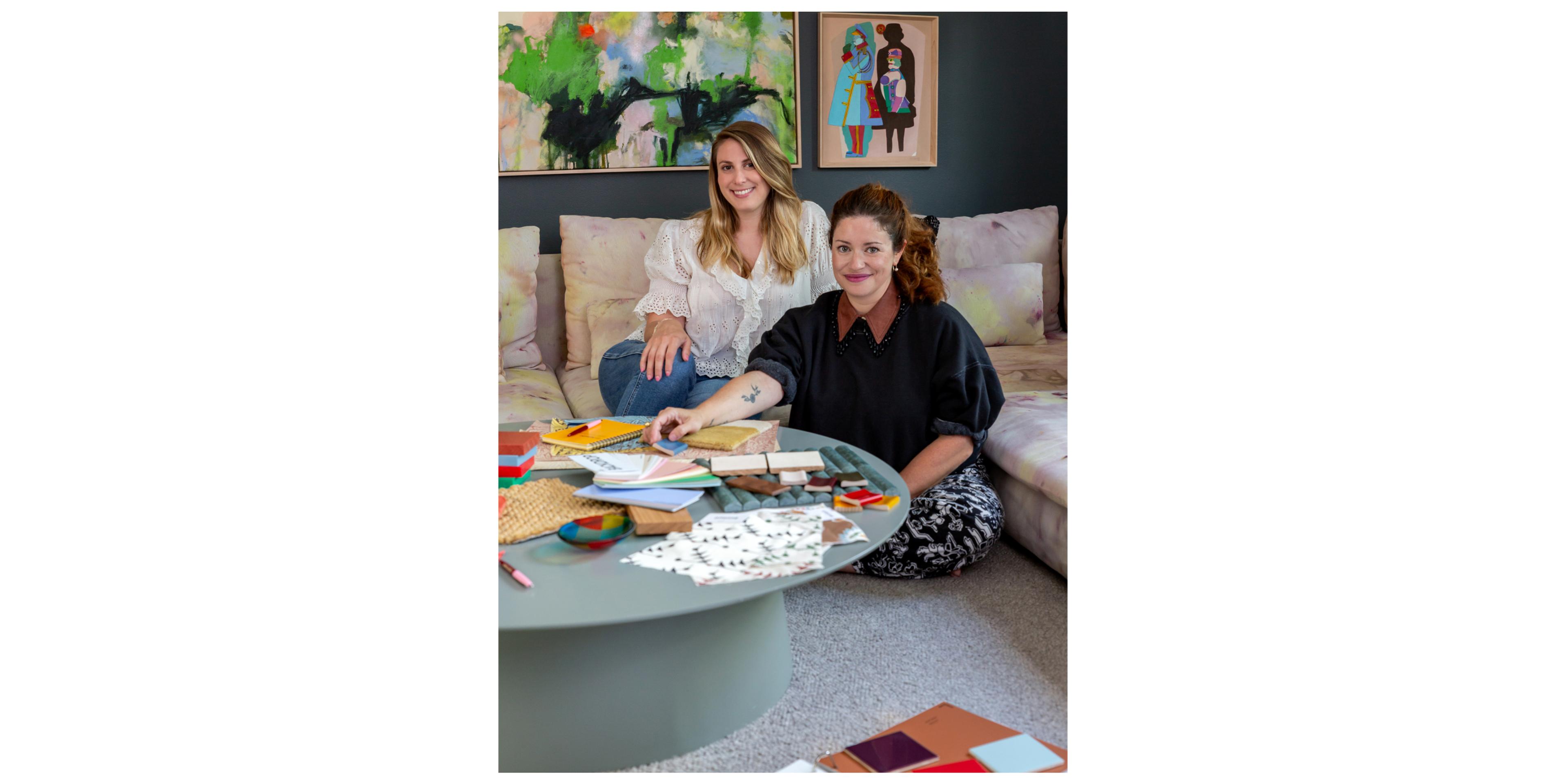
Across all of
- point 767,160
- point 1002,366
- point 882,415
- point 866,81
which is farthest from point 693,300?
point 866,81

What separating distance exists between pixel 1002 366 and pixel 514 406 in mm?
1336

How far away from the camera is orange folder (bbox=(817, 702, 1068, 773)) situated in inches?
46.3

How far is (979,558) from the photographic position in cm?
203

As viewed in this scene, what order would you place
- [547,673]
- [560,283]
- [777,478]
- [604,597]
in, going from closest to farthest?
[604,597]
[547,673]
[777,478]
[560,283]

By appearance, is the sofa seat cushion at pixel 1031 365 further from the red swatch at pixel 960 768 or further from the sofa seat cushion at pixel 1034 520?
the red swatch at pixel 960 768

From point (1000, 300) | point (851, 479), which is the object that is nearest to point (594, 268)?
point (1000, 300)

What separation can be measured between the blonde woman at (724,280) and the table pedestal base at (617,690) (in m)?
1.02

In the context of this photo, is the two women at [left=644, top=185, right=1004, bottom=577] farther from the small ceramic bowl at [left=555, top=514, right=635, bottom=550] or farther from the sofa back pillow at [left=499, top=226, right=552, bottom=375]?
the sofa back pillow at [left=499, top=226, right=552, bottom=375]

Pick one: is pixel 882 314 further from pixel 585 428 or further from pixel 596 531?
pixel 596 531

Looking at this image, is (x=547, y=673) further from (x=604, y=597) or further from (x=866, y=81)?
(x=866, y=81)

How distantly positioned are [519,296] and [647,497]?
63.5 inches

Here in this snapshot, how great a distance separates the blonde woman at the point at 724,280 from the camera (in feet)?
7.47

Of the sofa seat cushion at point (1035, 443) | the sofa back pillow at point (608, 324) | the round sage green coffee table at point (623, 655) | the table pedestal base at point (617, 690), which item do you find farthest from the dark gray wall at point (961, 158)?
the table pedestal base at point (617, 690)

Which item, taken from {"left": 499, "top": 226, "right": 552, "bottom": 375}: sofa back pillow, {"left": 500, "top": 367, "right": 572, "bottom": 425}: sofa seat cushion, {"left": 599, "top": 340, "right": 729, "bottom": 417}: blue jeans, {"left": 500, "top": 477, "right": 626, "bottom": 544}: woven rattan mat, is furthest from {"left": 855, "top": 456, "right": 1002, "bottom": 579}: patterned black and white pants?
{"left": 499, "top": 226, "right": 552, "bottom": 375}: sofa back pillow
